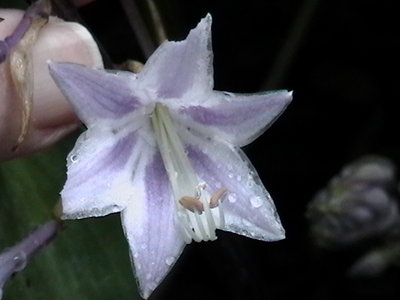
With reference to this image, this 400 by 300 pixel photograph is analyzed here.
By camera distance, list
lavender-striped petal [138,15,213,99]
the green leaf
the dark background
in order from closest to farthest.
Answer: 1. lavender-striped petal [138,15,213,99]
2. the green leaf
3. the dark background

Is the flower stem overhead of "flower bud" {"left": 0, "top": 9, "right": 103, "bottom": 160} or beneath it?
beneath

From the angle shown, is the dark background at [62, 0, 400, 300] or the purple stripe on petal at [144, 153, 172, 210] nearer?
the purple stripe on petal at [144, 153, 172, 210]

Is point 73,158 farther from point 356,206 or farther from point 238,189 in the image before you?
point 356,206

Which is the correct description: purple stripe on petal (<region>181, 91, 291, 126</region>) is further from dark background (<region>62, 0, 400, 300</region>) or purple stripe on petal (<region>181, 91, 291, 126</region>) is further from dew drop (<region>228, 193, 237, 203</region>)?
dark background (<region>62, 0, 400, 300</region>)

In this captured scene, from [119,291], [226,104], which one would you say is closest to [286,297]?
[119,291]

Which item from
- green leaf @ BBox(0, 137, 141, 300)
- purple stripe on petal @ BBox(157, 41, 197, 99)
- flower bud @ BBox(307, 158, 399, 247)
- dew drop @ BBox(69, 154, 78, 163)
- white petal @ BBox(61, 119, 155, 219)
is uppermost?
purple stripe on petal @ BBox(157, 41, 197, 99)

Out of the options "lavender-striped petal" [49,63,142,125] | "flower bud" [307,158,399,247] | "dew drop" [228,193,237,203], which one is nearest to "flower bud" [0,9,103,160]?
"lavender-striped petal" [49,63,142,125]

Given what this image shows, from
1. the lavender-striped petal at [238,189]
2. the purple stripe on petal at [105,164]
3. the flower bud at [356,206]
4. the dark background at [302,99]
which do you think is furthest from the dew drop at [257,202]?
the dark background at [302,99]

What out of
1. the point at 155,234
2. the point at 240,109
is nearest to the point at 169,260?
the point at 155,234
